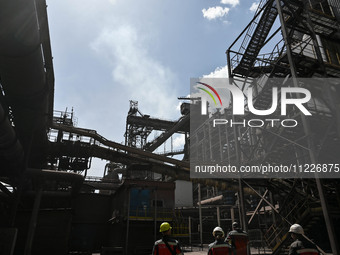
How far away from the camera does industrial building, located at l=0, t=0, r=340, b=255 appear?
734 centimetres

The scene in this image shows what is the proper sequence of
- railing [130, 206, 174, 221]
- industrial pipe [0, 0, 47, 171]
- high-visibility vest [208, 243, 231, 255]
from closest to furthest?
high-visibility vest [208, 243, 231, 255] → industrial pipe [0, 0, 47, 171] → railing [130, 206, 174, 221]

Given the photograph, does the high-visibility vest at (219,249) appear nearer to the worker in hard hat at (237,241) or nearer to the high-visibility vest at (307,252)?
the high-visibility vest at (307,252)

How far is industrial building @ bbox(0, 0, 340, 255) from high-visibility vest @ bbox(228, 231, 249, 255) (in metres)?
3.32

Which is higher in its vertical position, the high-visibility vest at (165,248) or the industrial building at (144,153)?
the industrial building at (144,153)

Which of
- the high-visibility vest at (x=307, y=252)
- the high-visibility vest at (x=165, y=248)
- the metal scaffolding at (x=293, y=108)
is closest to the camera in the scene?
the high-visibility vest at (x=307, y=252)

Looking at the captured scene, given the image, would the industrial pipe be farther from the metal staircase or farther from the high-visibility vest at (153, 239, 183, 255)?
the metal staircase

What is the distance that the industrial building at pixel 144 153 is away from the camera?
24.1 ft

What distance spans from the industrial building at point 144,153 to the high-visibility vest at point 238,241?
3316mm

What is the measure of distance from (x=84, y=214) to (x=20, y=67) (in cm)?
1763

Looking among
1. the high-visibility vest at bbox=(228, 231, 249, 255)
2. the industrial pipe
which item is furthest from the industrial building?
the high-visibility vest at bbox=(228, 231, 249, 255)

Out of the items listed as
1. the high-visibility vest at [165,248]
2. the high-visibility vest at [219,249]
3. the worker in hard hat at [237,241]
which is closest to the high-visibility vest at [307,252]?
the high-visibility vest at [219,249]

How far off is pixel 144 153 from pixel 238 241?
12.2 meters

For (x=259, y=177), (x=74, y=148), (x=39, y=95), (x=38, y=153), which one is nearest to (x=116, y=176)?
(x=74, y=148)

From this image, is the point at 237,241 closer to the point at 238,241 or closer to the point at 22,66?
the point at 238,241
